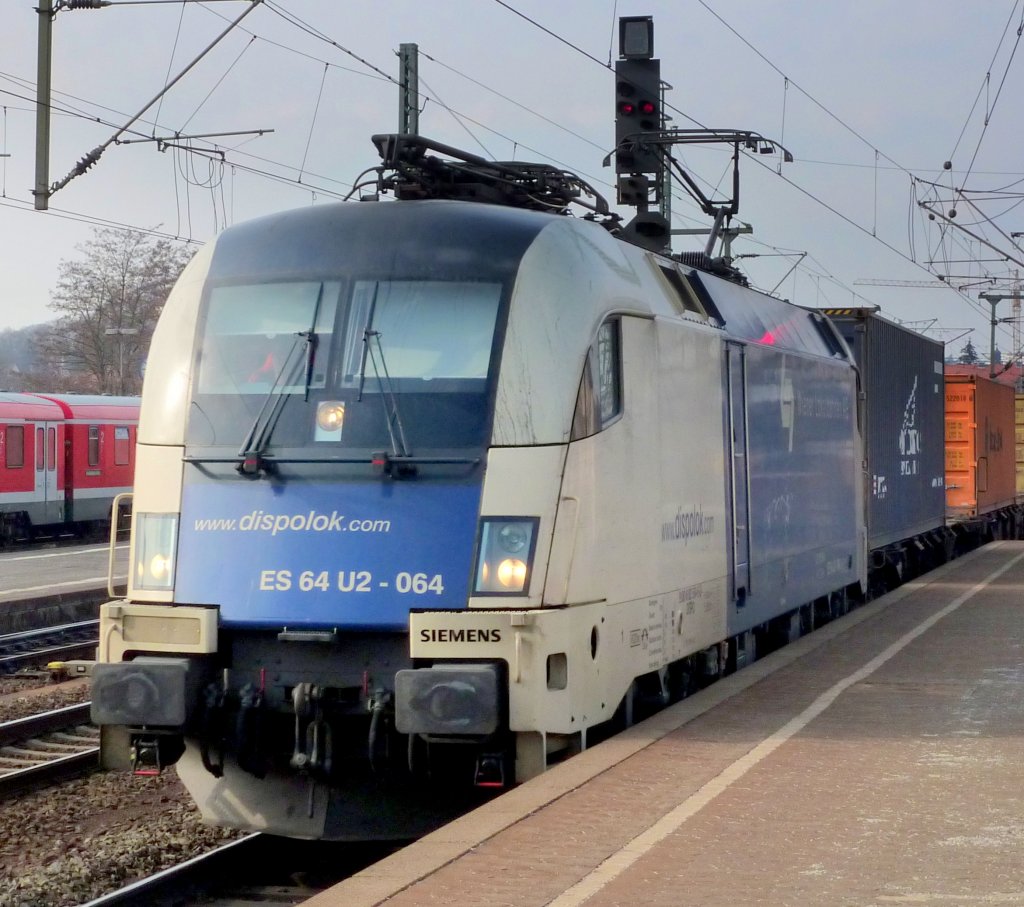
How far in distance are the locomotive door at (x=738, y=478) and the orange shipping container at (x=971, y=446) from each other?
54.0 ft

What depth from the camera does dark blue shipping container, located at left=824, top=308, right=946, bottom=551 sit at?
738 inches

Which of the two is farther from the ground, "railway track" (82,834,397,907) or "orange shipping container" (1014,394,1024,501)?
"orange shipping container" (1014,394,1024,501)

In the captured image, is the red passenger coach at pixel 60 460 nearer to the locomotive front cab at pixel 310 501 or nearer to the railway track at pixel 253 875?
the railway track at pixel 253 875

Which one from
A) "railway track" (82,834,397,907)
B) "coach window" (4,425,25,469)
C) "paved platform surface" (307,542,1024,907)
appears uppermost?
"coach window" (4,425,25,469)

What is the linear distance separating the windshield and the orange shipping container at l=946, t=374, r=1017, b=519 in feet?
66.0

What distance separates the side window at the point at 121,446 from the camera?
33.8 meters

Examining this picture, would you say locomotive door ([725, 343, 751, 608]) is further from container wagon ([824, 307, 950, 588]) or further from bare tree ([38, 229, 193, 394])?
bare tree ([38, 229, 193, 394])

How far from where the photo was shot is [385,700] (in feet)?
23.1

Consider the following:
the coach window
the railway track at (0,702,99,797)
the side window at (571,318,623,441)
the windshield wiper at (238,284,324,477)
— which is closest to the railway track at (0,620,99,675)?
the railway track at (0,702,99,797)

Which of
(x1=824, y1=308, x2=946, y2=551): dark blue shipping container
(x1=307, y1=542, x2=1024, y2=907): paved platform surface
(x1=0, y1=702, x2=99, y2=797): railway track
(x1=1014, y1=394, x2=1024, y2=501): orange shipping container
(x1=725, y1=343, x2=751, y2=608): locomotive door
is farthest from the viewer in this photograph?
(x1=1014, y1=394, x2=1024, y2=501): orange shipping container

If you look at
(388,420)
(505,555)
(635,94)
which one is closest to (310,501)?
(388,420)

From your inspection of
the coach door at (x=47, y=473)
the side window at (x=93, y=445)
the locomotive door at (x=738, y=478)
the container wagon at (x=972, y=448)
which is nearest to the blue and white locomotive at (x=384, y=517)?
the locomotive door at (x=738, y=478)

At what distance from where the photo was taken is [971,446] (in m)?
26.5

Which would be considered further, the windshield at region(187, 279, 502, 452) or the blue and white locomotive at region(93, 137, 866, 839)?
the windshield at region(187, 279, 502, 452)
